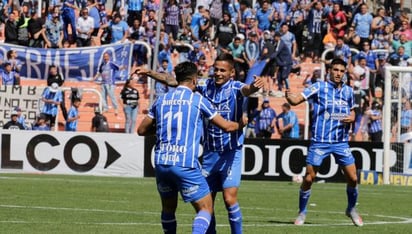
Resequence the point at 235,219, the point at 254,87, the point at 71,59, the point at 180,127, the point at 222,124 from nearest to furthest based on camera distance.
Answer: the point at 180,127 < the point at 222,124 < the point at 254,87 < the point at 235,219 < the point at 71,59

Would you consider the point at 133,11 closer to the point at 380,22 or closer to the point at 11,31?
the point at 11,31

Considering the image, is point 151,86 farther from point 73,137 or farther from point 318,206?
point 318,206

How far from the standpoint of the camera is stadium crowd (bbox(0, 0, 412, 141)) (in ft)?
115

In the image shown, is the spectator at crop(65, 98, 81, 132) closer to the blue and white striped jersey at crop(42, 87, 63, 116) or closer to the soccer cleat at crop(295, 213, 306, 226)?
the blue and white striped jersey at crop(42, 87, 63, 116)

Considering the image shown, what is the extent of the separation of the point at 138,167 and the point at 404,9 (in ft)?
53.2

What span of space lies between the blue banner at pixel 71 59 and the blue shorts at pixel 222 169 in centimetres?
2068

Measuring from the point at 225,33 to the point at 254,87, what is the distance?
909 inches

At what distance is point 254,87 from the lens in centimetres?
1350

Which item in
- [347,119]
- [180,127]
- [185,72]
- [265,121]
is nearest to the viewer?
[180,127]

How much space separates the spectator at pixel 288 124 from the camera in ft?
107

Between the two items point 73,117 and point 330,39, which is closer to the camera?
point 73,117

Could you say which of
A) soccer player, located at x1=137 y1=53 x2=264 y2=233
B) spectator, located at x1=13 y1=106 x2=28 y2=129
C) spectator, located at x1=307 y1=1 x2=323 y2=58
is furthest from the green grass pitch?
spectator, located at x1=307 y1=1 x2=323 y2=58

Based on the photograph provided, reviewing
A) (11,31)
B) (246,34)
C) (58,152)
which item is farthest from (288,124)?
(11,31)

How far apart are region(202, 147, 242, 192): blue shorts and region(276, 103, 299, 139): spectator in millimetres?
18535
